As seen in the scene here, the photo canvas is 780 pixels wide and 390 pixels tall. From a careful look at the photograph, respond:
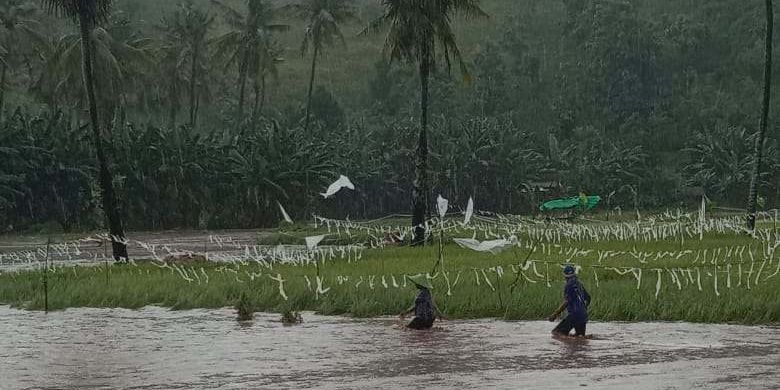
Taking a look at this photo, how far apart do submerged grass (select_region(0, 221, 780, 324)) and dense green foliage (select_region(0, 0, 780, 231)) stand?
19.8 metres

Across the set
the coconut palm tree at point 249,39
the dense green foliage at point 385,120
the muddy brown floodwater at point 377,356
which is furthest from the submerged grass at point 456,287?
the coconut palm tree at point 249,39

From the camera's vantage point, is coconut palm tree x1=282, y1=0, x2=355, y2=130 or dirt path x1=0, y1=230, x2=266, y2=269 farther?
coconut palm tree x1=282, y1=0, x2=355, y2=130

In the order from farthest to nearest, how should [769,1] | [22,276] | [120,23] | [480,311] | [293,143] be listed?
[120,23] < [293,143] < [769,1] < [22,276] < [480,311]

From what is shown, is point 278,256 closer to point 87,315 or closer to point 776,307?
point 87,315

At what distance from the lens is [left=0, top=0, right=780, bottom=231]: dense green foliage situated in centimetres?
5500

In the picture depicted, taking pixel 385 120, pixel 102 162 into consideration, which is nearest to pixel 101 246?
pixel 102 162

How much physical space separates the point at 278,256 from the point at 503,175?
36.4 m

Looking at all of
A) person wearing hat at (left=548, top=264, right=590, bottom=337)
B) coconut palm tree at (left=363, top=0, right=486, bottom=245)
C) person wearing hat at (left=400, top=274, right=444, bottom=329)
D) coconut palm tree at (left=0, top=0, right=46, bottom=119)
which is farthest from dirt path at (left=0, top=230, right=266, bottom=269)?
person wearing hat at (left=548, top=264, right=590, bottom=337)

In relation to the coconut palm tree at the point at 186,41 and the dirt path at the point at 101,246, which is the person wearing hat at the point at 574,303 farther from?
the coconut palm tree at the point at 186,41

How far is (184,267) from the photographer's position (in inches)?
1090

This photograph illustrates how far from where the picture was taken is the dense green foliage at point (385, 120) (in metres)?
55.0

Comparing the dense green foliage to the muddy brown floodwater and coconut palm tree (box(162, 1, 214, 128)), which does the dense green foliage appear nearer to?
coconut palm tree (box(162, 1, 214, 128))

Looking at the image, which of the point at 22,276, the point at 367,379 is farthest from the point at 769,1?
the point at 367,379

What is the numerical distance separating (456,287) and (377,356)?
5.69 meters
